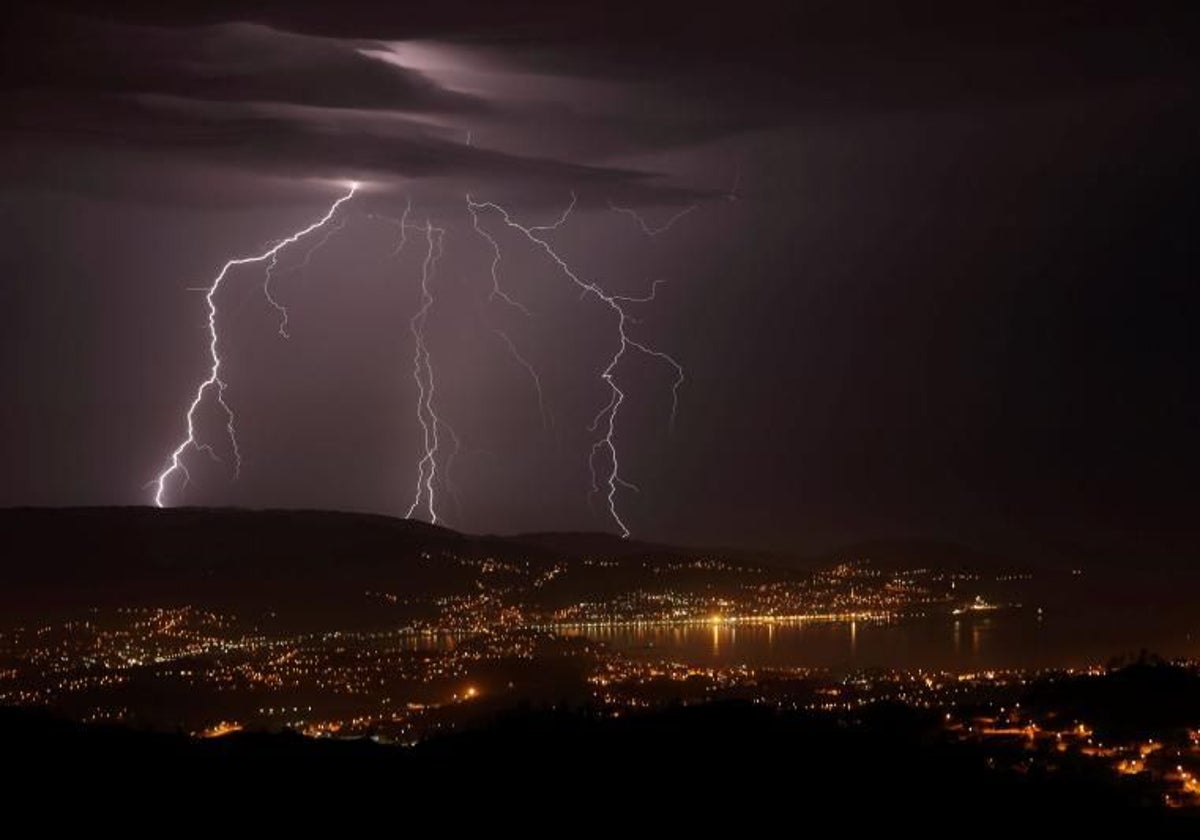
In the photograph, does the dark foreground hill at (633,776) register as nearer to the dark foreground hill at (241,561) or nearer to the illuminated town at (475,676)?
the illuminated town at (475,676)

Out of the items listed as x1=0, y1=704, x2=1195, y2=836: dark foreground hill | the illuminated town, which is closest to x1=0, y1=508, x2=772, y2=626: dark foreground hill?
→ the illuminated town

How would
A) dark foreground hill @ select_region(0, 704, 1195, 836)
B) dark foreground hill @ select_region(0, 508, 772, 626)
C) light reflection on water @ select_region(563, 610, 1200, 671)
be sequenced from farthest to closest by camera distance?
dark foreground hill @ select_region(0, 508, 772, 626) → light reflection on water @ select_region(563, 610, 1200, 671) → dark foreground hill @ select_region(0, 704, 1195, 836)

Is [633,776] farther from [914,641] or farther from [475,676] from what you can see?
[914,641]

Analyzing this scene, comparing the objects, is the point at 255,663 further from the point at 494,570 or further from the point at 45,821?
the point at 494,570

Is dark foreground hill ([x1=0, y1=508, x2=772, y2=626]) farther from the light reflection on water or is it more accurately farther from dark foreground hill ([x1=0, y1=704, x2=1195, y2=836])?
dark foreground hill ([x1=0, y1=704, x2=1195, y2=836])

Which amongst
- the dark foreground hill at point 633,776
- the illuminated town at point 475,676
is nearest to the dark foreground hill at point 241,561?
the illuminated town at point 475,676

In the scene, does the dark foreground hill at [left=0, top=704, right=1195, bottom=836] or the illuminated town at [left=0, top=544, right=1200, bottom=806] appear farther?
the illuminated town at [left=0, top=544, right=1200, bottom=806]

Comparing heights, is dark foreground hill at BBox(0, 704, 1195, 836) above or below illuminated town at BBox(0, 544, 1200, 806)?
above

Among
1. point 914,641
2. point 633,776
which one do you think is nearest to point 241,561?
point 914,641
